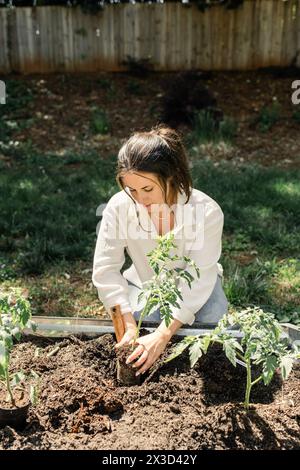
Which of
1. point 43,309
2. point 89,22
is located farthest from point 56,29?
point 43,309

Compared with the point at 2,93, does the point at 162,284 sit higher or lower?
higher

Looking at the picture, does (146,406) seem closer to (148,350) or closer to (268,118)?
(148,350)

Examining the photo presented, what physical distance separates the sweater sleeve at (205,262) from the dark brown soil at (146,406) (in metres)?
A: 0.26

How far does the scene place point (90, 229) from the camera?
191 inches

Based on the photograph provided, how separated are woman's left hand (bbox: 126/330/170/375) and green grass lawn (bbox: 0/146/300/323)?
4.57 feet

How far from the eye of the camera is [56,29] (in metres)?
10.2

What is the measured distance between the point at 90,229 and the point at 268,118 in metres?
4.16

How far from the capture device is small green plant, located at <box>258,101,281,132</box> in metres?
7.93

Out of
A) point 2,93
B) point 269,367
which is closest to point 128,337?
point 269,367

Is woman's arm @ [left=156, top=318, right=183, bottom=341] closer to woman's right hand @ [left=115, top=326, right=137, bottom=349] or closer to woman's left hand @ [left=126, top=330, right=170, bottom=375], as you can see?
woman's left hand @ [left=126, top=330, right=170, bottom=375]

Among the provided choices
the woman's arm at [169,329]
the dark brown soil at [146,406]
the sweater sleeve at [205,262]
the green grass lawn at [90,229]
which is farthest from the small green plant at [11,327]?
the green grass lawn at [90,229]

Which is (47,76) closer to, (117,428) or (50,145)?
(50,145)

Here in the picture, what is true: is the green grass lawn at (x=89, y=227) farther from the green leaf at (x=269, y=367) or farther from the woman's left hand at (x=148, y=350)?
the green leaf at (x=269, y=367)

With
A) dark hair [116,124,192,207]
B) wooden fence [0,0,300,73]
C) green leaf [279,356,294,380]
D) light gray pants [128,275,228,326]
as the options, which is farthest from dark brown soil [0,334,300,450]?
wooden fence [0,0,300,73]
